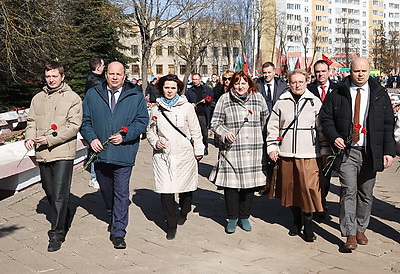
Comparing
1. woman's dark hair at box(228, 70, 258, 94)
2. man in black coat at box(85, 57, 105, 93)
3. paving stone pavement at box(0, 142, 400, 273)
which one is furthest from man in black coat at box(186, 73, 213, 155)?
woman's dark hair at box(228, 70, 258, 94)

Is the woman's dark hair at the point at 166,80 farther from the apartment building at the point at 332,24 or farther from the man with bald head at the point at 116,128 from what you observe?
the apartment building at the point at 332,24

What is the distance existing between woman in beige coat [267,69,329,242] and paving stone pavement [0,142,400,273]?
46 cm

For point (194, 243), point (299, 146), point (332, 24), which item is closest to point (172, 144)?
point (194, 243)

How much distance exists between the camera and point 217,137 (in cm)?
628

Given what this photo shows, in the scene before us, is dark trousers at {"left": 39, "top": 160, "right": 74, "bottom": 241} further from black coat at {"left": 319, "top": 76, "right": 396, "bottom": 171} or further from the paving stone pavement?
black coat at {"left": 319, "top": 76, "right": 396, "bottom": 171}

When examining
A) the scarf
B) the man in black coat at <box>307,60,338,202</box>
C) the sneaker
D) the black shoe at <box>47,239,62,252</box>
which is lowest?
the black shoe at <box>47,239,62,252</box>

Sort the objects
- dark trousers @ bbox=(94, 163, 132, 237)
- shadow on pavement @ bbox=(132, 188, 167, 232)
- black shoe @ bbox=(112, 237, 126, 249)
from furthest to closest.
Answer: shadow on pavement @ bbox=(132, 188, 167, 232), dark trousers @ bbox=(94, 163, 132, 237), black shoe @ bbox=(112, 237, 126, 249)

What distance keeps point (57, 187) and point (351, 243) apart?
3085 mm

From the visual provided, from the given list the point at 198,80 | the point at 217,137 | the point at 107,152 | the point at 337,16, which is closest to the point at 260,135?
the point at 217,137

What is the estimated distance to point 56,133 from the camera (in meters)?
5.38

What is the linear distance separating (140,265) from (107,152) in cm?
125

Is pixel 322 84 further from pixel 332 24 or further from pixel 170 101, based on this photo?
pixel 332 24

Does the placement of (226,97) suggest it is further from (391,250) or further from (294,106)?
(391,250)

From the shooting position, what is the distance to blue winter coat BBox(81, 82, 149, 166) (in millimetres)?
5523
